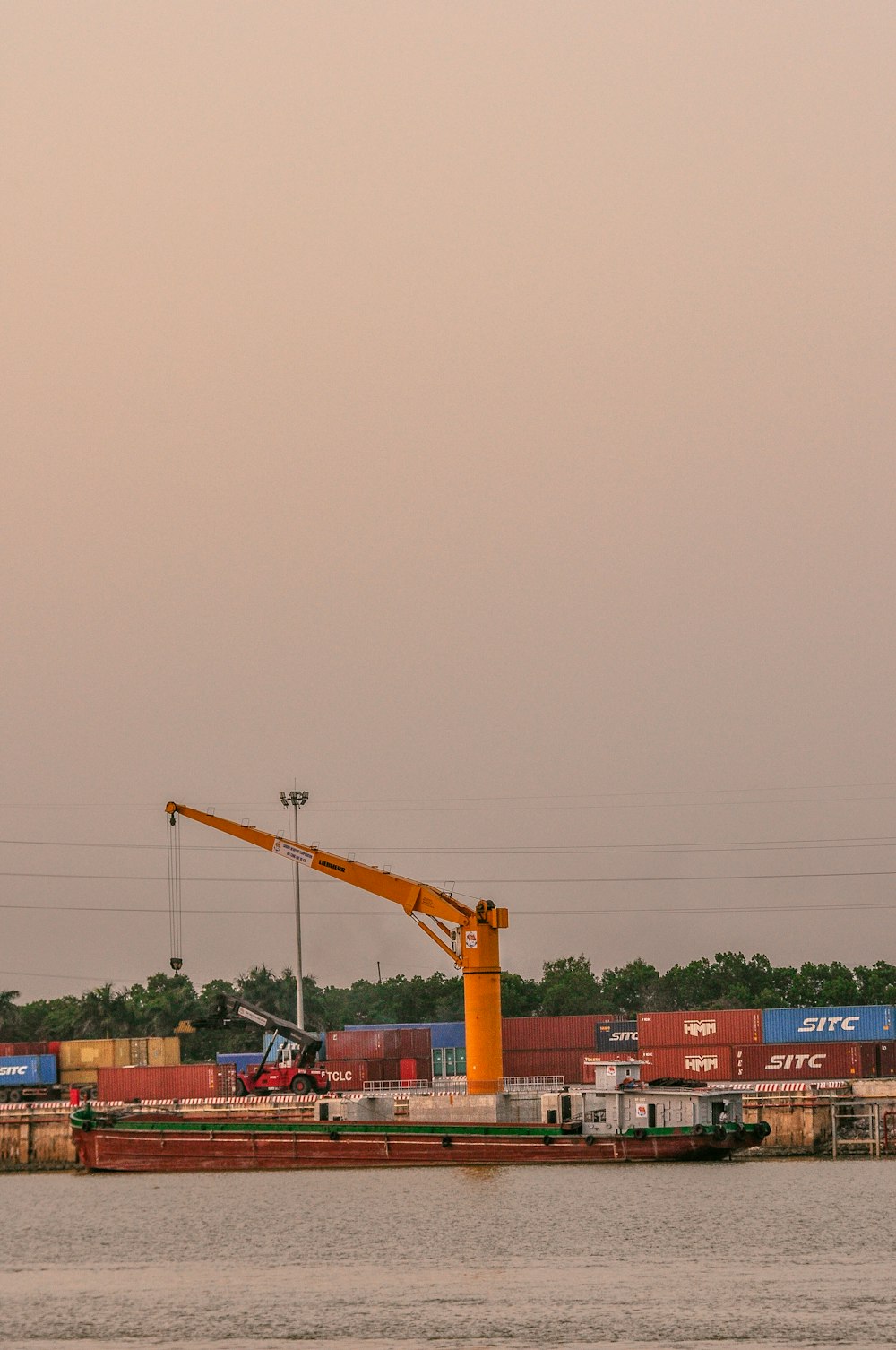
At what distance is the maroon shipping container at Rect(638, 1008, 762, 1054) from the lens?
285 feet

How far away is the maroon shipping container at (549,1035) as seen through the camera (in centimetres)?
9262

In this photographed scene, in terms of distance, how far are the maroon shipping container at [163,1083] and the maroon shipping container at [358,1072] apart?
16.7ft

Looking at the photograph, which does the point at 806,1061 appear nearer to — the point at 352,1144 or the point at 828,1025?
the point at 828,1025

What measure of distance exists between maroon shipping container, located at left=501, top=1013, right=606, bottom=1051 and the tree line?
55393 millimetres

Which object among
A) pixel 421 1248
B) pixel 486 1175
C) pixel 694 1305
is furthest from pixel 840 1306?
pixel 486 1175

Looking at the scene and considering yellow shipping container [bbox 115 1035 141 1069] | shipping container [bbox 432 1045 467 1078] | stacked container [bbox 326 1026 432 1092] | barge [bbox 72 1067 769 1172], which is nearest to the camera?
barge [bbox 72 1067 769 1172]

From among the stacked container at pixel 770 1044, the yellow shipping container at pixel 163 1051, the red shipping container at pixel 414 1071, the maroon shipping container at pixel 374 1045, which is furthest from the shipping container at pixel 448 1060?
the yellow shipping container at pixel 163 1051

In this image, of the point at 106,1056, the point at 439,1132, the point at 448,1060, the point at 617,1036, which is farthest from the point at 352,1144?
the point at 106,1056

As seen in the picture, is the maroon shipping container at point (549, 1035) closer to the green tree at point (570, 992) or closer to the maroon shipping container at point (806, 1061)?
the maroon shipping container at point (806, 1061)

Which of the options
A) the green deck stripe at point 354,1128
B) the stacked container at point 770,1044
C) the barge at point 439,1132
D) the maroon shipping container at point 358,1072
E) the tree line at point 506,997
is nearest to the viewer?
the barge at point 439,1132

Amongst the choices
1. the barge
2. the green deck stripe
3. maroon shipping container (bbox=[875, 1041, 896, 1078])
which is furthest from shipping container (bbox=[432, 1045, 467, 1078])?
maroon shipping container (bbox=[875, 1041, 896, 1078])

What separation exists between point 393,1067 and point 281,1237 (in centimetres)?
3564

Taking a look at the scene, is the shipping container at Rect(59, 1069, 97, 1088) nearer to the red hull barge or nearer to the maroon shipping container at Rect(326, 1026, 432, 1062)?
the maroon shipping container at Rect(326, 1026, 432, 1062)

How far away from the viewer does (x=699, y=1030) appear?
87375 mm
